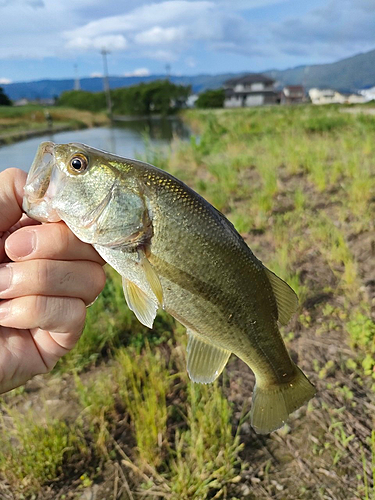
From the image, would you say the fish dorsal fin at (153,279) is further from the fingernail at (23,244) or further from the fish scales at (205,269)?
the fingernail at (23,244)

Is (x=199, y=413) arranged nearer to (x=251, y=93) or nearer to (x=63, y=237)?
(x=63, y=237)

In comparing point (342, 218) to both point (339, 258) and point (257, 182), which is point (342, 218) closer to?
point (339, 258)

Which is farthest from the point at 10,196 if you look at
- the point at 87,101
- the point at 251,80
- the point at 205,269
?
the point at 251,80

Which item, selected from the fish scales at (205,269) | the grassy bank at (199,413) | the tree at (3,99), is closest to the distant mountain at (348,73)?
the grassy bank at (199,413)

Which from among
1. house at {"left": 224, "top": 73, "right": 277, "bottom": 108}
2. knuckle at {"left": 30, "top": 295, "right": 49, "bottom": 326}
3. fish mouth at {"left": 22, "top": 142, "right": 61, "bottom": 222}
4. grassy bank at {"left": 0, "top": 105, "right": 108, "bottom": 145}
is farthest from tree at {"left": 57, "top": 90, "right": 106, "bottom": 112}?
knuckle at {"left": 30, "top": 295, "right": 49, "bottom": 326}

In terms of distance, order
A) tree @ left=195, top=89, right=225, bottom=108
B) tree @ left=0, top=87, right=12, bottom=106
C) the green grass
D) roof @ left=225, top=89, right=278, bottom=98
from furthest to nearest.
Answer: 1. roof @ left=225, top=89, right=278, bottom=98
2. tree @ left=0, top=87, right=12, bottom=106
3. tree @ left=195, top=89, right=225, bottom=108
4. the green grass

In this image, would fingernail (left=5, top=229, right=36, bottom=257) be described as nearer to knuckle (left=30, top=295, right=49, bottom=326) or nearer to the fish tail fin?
knuckle (left=30, top=295, right=49, bottom=326)
